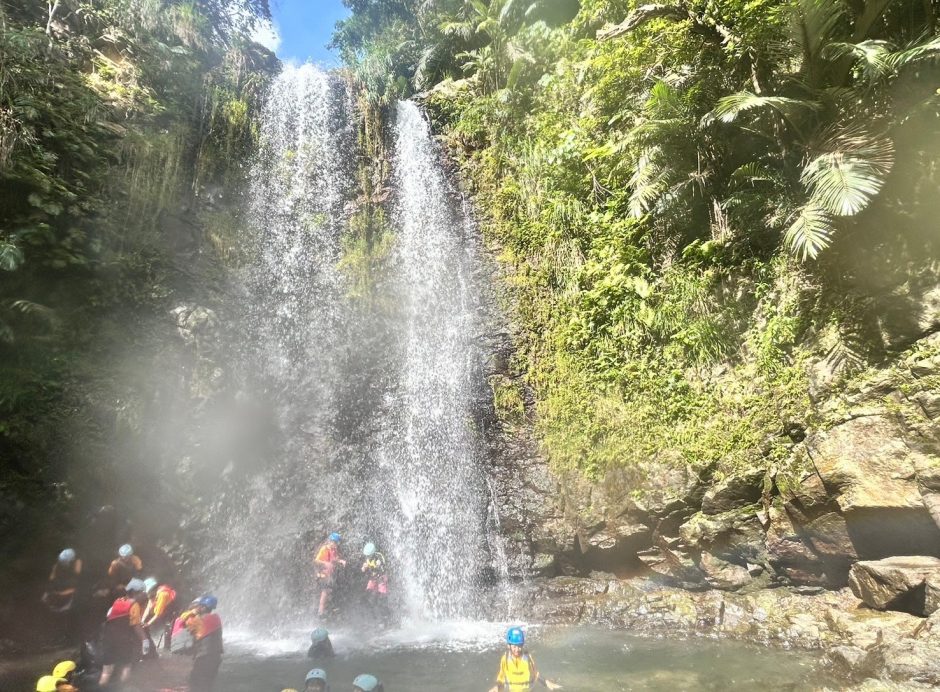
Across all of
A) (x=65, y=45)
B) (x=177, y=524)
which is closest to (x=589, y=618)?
(x=177, y=524)

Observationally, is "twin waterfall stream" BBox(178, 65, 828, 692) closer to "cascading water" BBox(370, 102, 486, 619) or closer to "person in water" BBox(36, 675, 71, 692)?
"cascading water" BBox(370, 102, 486, 619)

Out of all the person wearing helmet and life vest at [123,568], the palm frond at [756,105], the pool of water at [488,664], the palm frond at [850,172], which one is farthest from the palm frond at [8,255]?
the palm frond at [850,172]

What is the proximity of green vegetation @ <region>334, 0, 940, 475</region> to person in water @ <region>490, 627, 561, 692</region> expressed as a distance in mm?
3832

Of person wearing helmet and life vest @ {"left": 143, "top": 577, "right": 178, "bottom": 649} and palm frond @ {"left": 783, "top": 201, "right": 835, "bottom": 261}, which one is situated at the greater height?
palm frond @ {"left": 783, "top": 201, "right": 835, "bottom": 261}

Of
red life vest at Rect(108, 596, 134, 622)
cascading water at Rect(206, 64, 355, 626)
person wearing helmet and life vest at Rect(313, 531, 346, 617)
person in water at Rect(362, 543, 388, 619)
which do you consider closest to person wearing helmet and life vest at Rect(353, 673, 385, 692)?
red life vest at Rect(108, 596, 134, 622)

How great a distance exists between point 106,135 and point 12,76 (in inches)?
78.2

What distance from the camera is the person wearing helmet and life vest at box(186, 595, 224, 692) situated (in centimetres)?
525

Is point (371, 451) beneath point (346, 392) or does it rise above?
beneath

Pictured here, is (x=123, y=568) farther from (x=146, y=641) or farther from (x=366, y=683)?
(x=366, y=683)

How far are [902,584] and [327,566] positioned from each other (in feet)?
26.3

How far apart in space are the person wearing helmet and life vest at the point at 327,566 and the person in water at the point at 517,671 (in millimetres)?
4367

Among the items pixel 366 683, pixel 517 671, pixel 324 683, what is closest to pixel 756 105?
pixel 517 671

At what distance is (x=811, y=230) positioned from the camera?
20.8ft

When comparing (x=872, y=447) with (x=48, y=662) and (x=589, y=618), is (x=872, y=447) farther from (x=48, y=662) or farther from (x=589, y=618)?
(x=48, y=662)
